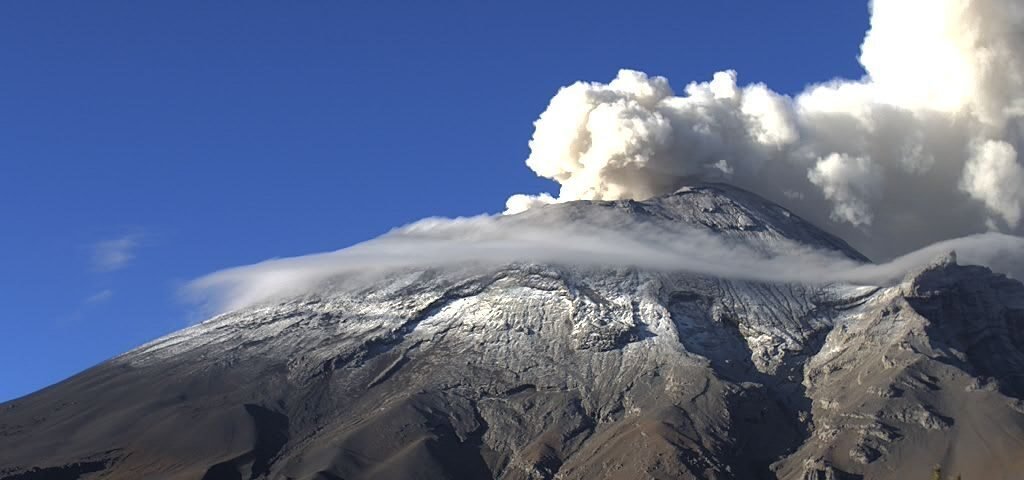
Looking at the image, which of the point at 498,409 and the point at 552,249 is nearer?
the point at 498,409

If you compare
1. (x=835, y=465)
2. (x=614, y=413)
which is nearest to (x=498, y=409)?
(x=614, y=413)

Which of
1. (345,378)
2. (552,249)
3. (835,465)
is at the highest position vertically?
(552,249)

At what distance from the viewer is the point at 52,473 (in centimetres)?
15238

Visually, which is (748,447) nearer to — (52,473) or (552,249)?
(552,249)

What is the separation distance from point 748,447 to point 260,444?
4480cm

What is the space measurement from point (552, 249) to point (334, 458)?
5382cm

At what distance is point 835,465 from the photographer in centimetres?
14788

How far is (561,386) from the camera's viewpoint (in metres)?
168

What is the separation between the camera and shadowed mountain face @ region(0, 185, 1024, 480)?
15162cm

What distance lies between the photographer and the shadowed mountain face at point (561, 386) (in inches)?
5969

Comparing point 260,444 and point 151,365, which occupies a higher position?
point 151,365

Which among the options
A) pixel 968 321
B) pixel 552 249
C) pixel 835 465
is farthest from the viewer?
pixel 552 249

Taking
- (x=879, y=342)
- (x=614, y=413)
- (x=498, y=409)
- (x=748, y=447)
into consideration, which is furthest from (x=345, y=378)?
(x=879, y=342)

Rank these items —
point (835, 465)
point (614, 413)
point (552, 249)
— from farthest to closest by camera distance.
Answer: point (552, 249) < point (614, 413) < point (835, 465)
